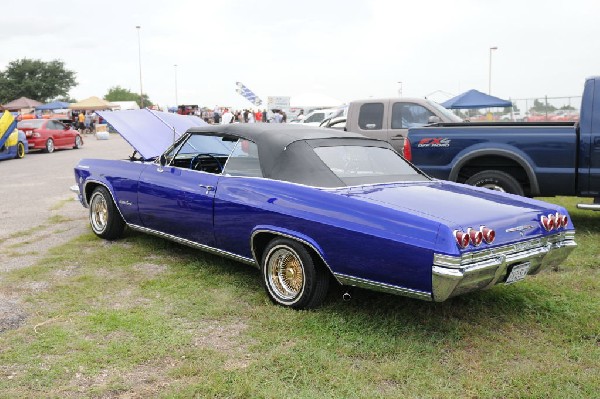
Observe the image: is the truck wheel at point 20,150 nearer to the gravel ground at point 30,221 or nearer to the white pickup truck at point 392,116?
the gravel ground at point 30,221

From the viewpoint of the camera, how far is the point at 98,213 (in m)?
7.13

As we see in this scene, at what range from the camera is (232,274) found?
18.4ft

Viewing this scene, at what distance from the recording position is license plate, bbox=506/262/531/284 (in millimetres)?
4109

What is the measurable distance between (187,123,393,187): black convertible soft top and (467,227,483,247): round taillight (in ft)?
3.80

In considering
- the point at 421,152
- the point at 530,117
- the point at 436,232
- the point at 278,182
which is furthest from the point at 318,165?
the point at 530,117

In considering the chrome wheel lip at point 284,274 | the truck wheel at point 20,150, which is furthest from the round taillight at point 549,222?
the truck wheel at point 20,150

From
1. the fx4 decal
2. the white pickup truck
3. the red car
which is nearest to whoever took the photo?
the fx4 decal

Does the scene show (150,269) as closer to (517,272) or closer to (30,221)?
(517,272)

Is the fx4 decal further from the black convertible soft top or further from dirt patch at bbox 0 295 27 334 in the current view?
dirt patch at bbox 0 295 27 334

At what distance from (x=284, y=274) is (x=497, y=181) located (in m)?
3.92

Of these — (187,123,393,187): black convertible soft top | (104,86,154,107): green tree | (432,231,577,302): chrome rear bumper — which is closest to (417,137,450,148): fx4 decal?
(187,123,393,187): black convertible soft top

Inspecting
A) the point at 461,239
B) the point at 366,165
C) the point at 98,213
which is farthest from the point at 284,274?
the point at 98,213

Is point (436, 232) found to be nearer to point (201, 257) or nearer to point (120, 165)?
point (201, 257)

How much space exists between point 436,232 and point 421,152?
4.32m
